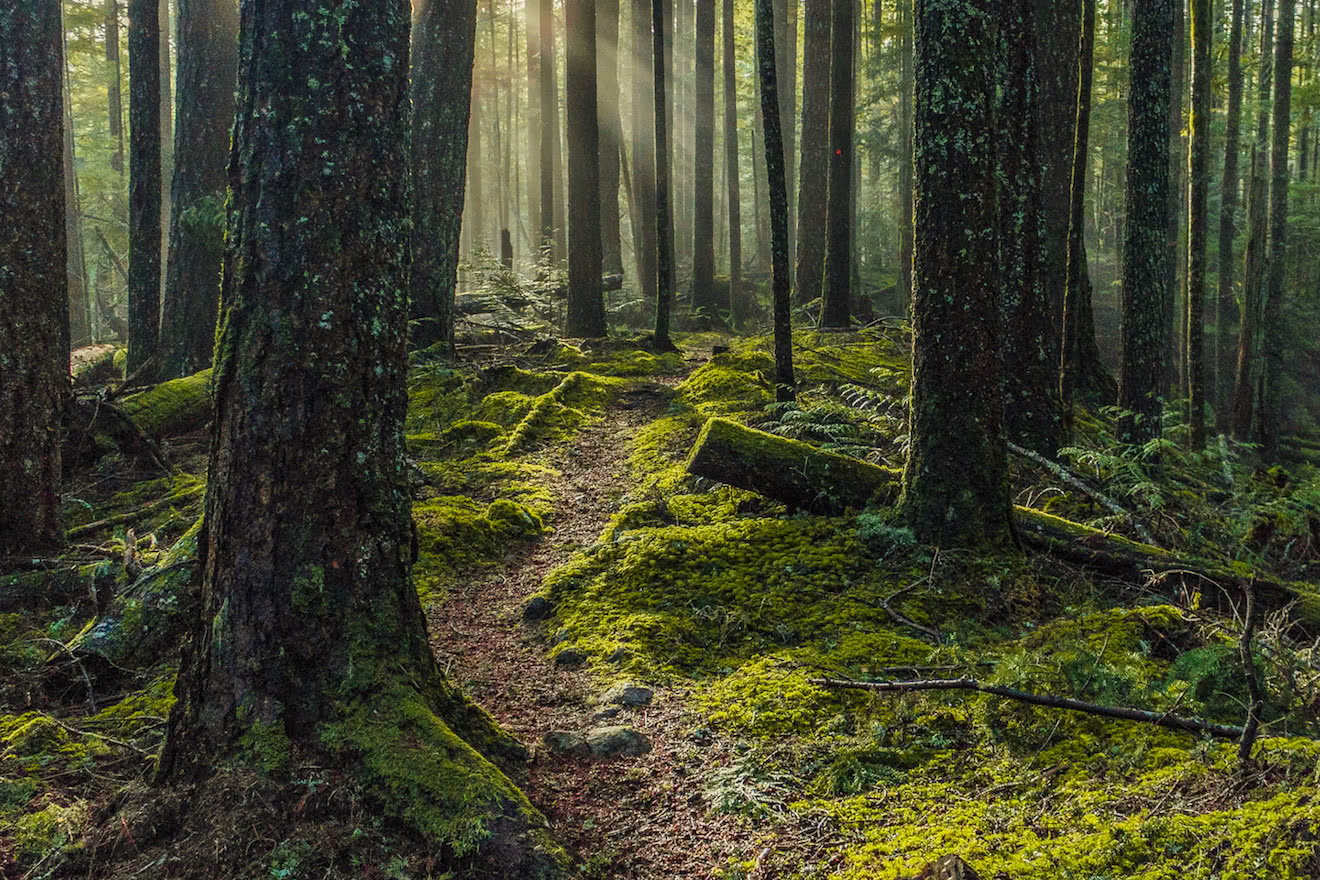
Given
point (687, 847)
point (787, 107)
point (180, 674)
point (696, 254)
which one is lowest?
point (687, 847)

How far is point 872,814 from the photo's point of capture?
3.19 m

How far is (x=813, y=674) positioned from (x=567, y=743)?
4.14 feet

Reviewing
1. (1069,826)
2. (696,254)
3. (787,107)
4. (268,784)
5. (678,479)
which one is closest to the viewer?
(1069,826)

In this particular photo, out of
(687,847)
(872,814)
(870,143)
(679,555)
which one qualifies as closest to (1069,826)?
(872,814)

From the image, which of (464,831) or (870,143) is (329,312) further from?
(870,143)

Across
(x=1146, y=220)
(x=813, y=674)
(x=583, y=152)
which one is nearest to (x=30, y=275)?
(x=813, y=674)

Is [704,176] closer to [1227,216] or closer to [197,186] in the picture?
[197,186]

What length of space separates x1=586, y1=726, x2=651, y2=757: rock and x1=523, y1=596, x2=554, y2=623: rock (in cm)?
145

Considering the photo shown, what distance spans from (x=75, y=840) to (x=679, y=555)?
3.55 metres

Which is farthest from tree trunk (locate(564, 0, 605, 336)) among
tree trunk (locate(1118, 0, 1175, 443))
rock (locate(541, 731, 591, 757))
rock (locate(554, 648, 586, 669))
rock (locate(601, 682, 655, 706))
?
rock (locate(541, 731, 591, 757))

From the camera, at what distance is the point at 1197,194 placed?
35.4 ft

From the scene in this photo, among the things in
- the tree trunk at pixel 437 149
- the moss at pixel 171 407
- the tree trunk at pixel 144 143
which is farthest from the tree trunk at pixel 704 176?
the moss at pixel 171 407

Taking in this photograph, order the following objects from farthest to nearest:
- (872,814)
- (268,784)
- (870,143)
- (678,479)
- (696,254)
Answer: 1. (870,143)
2. (696,254)
3. (678,479)
4. (872,814)
5. (268,784)

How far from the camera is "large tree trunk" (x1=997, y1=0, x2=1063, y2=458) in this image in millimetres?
7270
